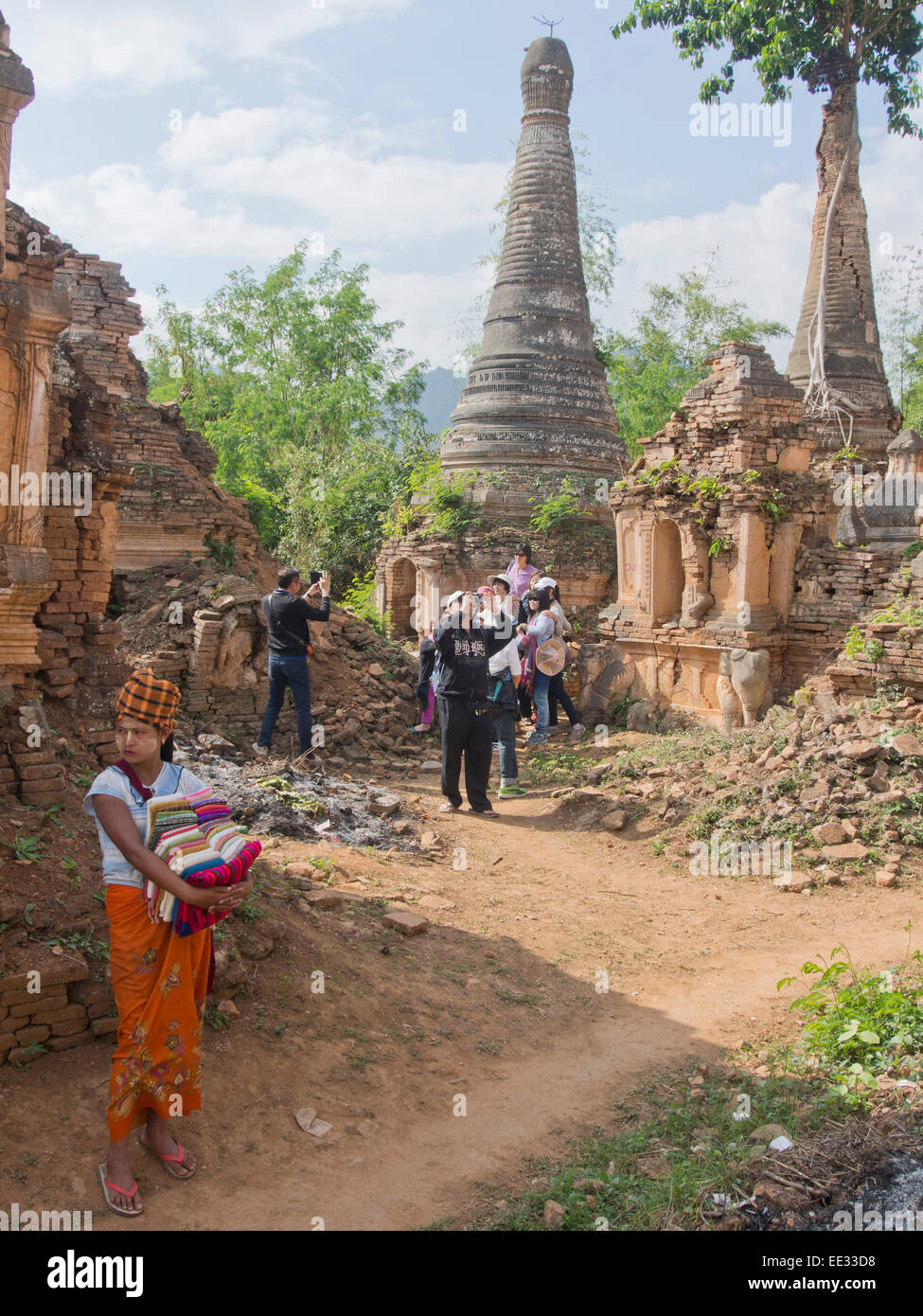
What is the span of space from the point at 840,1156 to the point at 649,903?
3.37 metres

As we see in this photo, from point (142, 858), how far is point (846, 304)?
61.7 feet

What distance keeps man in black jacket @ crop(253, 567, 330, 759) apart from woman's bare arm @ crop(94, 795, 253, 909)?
5731mm

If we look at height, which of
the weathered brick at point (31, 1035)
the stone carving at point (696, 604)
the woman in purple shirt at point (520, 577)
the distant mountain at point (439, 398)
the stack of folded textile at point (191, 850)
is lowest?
the weathered brick at point (31, 1035)

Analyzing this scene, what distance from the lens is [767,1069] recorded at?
448cm

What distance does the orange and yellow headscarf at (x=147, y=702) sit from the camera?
3.46m

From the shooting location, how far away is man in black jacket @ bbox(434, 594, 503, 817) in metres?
8.48

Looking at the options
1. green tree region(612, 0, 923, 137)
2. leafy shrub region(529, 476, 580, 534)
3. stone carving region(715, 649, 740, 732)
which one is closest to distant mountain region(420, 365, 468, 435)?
green tree region(612, 0, 923, 137)

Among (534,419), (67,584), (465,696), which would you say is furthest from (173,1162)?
(534,419)

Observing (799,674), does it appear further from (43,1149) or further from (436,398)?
(436,398)

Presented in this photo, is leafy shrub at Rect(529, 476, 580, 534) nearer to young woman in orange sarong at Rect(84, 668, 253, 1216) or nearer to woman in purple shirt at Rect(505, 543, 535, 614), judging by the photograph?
woman in purple shirt at Rect(505, 543, 535, 614)

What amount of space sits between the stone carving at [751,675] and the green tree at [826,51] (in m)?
8.05

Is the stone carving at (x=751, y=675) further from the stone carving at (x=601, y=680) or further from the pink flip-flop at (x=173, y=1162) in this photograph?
the pink flip-flop at (x=173, y=1162)

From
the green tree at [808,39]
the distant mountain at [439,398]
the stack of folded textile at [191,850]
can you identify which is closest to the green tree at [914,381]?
the green tree at [808,39]

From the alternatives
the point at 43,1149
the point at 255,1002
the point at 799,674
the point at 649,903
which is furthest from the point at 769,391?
the point at 43,1149
